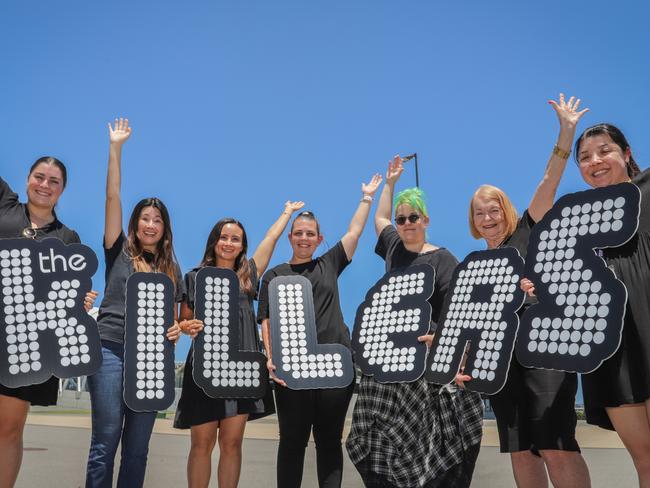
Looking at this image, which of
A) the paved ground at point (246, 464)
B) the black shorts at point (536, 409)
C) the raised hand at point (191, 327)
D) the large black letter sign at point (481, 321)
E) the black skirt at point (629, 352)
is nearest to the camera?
the black skirt at point (629, 352)

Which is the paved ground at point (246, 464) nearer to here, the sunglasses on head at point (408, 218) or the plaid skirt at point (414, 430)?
the plaid skirt at point (414, 430)

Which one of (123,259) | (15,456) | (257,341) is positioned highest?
(123,259)

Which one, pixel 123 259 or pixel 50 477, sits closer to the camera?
pixel 123 259

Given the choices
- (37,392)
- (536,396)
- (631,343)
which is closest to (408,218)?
(536,396)

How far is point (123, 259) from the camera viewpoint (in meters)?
4.61

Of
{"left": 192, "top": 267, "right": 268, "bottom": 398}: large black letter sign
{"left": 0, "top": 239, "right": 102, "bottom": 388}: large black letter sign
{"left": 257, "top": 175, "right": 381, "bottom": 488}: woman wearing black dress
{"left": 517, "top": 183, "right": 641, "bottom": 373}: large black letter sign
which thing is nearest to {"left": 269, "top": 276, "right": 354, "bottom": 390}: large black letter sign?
{"left": 257, "top": 175, "right": 381, "bottom": 488}: woman wearing black dress

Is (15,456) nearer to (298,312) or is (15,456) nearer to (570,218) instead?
(298,312)

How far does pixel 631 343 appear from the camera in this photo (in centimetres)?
330

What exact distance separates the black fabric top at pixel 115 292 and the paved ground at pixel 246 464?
321 centimetres

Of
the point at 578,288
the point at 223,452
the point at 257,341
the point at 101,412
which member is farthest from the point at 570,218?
the point at 101,412

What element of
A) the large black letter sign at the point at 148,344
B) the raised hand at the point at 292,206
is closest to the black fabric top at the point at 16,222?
the large black letter sign at the point at 148,344

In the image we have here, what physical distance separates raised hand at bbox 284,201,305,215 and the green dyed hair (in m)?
1.17

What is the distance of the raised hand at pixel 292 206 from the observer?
5.81 metres

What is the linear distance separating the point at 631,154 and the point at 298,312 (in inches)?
102
